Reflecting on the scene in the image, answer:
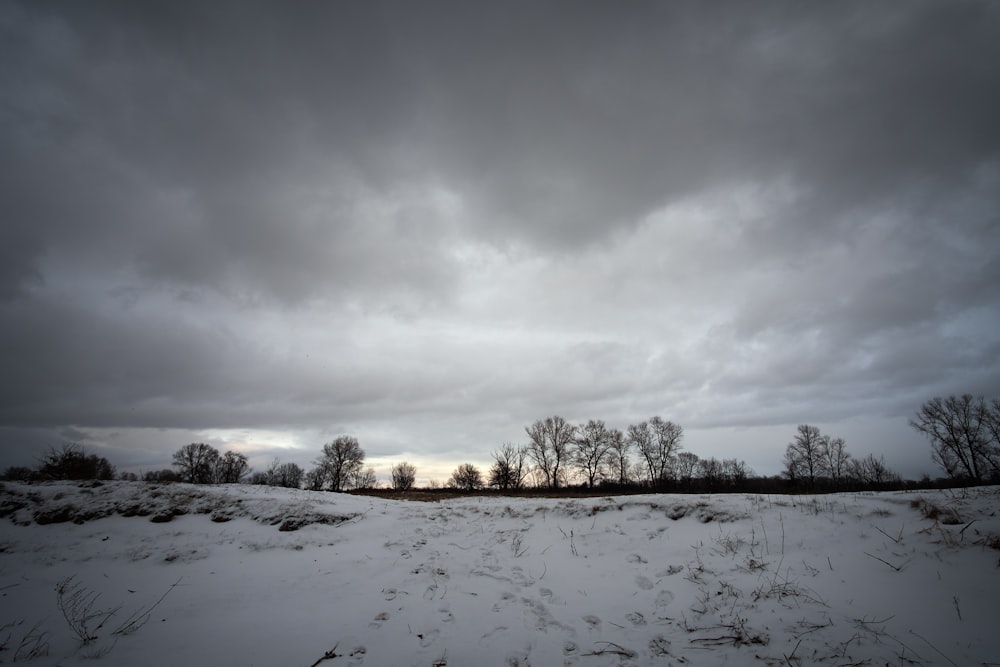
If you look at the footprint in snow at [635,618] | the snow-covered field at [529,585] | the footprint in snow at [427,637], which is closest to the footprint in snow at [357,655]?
the snow-covered field at [529,585]

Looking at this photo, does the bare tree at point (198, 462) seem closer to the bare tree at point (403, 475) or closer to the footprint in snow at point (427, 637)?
the bare tree at point (403, 475)

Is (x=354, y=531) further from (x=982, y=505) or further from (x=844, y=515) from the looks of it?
(x=982, y=505)

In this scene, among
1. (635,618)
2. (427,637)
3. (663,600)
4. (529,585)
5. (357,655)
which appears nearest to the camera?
(357,655)

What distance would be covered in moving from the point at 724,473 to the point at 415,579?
94574 millimetres

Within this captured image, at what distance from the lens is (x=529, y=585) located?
873 centimetres

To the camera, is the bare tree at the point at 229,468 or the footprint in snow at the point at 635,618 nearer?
the footprint in snow at the point at 635,618

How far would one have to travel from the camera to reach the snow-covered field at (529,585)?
5.62 meters

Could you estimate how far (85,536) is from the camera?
11.7m

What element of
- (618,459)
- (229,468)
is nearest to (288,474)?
(229,468)

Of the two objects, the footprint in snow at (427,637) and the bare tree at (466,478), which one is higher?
the footprint in snow at (427,637)

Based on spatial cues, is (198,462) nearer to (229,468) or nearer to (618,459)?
(229,468)

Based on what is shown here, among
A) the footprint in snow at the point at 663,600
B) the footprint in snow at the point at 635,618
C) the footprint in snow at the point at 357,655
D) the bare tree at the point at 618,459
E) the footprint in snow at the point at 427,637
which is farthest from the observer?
the bare tree at the point at 618,459

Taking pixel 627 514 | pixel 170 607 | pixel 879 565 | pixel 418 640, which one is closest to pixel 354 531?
pixel 170 607

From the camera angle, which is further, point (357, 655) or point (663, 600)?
point (663, 600)
